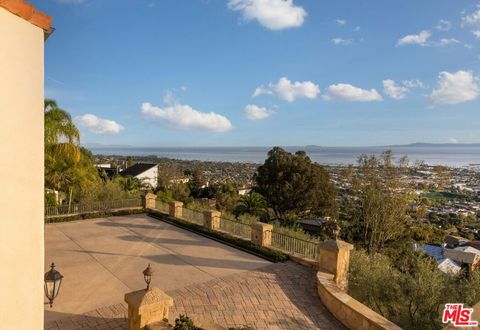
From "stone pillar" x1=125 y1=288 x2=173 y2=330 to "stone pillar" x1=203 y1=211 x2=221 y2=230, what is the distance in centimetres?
786

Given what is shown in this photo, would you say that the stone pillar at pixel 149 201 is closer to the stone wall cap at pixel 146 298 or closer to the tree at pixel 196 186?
the stone wall cap at pixel 146 298

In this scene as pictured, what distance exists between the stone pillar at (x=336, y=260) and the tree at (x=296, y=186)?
64.4ft

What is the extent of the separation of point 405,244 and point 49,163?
73.7 ft

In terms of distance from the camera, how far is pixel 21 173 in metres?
2.83

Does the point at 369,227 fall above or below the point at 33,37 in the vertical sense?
below

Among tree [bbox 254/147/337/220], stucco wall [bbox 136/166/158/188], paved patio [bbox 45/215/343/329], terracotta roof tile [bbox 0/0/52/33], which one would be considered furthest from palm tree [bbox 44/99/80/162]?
stucco wall [bbox 136/166/158/188]

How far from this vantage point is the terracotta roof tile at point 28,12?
270cm

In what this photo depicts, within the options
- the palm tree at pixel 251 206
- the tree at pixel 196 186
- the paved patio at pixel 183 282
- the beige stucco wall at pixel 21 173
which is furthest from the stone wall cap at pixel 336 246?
the tree at pixel 196 186

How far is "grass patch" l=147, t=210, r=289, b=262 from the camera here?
9984mm

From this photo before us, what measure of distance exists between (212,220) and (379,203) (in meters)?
12.5

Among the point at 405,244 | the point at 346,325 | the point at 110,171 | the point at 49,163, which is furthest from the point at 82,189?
the point at 110,171

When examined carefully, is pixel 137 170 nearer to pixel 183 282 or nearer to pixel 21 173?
pixel 183 282

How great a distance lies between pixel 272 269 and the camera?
359 inches

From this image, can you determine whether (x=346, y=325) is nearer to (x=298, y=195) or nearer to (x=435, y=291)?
(x=435, y=291)
